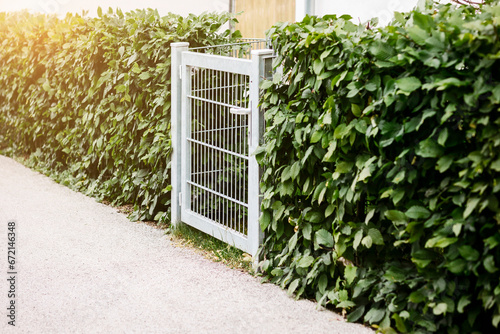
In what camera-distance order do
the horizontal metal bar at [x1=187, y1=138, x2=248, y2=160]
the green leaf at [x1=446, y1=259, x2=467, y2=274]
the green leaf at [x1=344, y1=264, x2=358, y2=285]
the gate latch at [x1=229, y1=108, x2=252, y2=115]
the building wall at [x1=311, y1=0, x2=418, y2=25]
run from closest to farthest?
the green leaf at [x1=446, y1=259, x2=467, y2=274] < the green leaf at [x1=344, y1=264, x2=358, y2=285] < the gate latch at [x1=229, y1=108, x2=252, y2=115] < the horizontal metal bar at [x1=187, y1=138, x2=248, y2=160] < the building wall at [x1=311, y1=0, x2=418, y2=25]

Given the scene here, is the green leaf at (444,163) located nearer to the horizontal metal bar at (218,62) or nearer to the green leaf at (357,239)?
the green leaf at (357,239)

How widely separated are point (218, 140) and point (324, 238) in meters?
1.58

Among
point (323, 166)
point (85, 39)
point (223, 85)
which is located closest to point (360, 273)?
point (323, 166)

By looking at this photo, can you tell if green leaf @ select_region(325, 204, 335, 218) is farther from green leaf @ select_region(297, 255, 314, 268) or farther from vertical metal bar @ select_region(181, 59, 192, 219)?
vertical metal bar @ select_region(181, 59, 192, 219)

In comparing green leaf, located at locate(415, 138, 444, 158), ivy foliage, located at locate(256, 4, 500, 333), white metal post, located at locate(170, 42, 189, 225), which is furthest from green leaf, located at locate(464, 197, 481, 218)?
white metal post, located at locate(170, 42, 189, 225)

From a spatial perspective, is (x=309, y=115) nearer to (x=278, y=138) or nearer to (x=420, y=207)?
(x=278, y=138)

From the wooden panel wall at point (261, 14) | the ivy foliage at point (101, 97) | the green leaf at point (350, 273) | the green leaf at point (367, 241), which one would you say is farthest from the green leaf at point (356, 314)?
the wooden panel wall at point (261, 14)

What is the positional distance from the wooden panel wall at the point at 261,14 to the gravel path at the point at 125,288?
4.42 m

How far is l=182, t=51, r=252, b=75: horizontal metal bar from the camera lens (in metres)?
5.06

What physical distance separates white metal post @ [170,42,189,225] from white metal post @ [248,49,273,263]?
1213 millimetres

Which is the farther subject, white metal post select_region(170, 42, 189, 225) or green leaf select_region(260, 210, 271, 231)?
white metal post select_region(170, 42, 189, 225)

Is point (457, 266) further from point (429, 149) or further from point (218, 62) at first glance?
point (218, 62)

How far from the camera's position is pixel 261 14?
10469mm

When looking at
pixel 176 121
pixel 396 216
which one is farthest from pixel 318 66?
pixel 176 121
